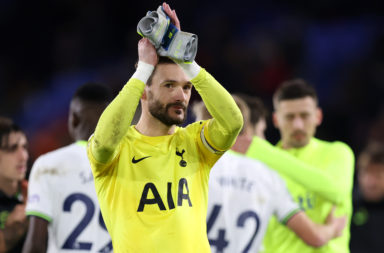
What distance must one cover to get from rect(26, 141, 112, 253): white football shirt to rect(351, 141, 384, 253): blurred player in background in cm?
301

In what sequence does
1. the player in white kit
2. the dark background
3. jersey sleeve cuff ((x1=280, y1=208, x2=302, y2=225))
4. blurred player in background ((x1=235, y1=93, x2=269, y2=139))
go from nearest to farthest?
the player in white kit < jersey sleeve cuff ((x1=280, y1=208, x2=302, y2=225)) < blurred player in background ((x1=235, y1=93, x2=269, y2=139)) < the dark background

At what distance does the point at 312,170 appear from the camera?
528 centimetres

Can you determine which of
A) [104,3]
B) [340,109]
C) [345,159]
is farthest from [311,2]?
[345,159]

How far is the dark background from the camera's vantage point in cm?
1007

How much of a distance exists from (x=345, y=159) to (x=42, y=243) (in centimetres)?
287

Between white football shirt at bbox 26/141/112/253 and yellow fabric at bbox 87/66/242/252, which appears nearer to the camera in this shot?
yellow fabric at bbox 87/66/242/252

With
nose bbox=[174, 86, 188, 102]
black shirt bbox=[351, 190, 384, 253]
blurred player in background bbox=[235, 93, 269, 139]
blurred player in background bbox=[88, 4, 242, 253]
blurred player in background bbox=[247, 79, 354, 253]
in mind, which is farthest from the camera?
black shirt bbox=[351, 190, 384, 253]

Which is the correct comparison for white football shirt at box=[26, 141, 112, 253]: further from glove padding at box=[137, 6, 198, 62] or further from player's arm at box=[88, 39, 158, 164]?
Result: glove padding at box=[137, 6, 198, 62]

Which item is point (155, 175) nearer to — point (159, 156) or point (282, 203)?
point (159, 156)

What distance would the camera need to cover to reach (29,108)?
10086 mm

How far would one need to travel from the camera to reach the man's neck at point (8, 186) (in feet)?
17.0

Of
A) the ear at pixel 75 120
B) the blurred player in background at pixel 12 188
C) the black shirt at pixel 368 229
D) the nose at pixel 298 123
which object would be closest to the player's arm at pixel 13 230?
the blurred player in background at pixel 12 188

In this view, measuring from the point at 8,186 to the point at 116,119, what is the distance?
8.15 ft

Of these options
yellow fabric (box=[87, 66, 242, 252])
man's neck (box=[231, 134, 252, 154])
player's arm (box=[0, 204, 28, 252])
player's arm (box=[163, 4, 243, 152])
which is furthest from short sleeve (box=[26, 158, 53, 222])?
player's arm (box=[163, 4, 243, 152])
